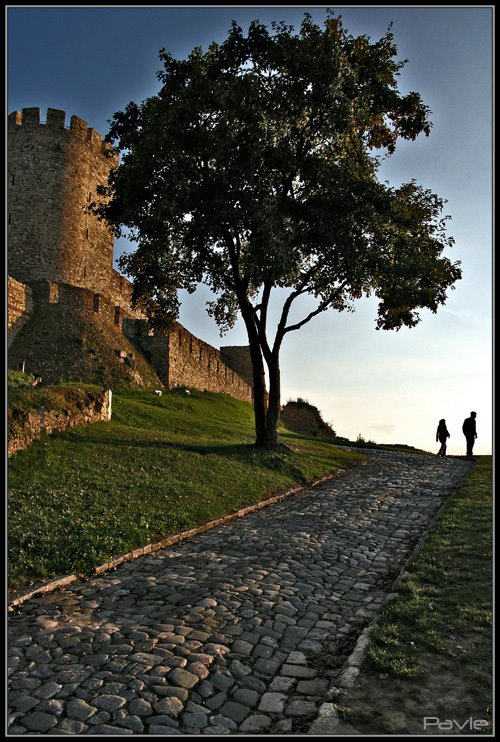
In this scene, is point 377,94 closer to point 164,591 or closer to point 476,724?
point 164,591

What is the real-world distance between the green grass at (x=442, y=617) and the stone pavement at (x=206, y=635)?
1.36 feet

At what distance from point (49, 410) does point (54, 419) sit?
10.9 inches

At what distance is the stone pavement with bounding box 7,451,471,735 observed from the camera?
4066 mm

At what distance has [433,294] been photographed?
19422mm

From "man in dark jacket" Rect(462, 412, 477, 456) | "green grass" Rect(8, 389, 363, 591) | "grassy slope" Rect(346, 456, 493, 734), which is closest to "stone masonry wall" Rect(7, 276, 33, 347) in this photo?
"green grass" Rect(8, 389, 363, 591)

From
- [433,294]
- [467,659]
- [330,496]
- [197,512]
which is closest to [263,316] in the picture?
[433,294]

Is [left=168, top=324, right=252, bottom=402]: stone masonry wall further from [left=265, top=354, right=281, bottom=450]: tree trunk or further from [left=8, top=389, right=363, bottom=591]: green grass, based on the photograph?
[left=8, top=389, right=363, bottom=591]: green grass

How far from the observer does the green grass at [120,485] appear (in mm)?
7980

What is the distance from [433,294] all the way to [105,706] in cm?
1788

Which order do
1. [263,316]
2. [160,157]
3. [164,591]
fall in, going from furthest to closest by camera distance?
[263,316]
[160,157]
[164,591]

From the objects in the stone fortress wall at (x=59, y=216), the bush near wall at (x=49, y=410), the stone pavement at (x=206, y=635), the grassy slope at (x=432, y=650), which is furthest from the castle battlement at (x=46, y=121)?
the grassy slope at (x=432, y=650)

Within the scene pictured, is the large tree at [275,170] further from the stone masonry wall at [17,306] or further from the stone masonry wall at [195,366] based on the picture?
the stone masonry wall at [195,366]

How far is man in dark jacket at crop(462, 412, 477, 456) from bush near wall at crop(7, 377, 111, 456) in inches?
657

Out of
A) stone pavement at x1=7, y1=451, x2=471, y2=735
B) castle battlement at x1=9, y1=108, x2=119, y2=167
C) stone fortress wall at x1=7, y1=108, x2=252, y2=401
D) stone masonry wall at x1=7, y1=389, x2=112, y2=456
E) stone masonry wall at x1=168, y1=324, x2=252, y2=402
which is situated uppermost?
castle battlement at x1=9, y1=108, x2=119, y2=167
